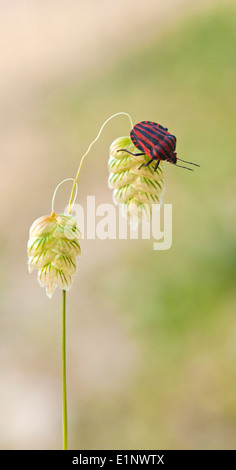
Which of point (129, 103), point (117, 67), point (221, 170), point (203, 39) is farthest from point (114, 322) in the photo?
point (203, 39)

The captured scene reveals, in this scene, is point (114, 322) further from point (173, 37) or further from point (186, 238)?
point (173, 37)

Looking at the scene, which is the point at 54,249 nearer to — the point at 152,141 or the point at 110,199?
the point at 152,141

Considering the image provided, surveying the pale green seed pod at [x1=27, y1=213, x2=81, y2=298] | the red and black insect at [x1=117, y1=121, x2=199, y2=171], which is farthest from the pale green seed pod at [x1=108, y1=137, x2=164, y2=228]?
the pale green seed pod at [x1=27, y1=213, x2=81, y2=298]

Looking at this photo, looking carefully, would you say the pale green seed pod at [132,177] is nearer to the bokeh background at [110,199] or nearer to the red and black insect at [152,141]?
A: the red and black insect at [152,141]

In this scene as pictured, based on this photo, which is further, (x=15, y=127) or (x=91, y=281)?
(x=15, y=127)

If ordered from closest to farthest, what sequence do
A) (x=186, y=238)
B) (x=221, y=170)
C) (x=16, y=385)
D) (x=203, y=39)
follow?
(x=16, y=385), (x=186, y=238), (x=221, y=170), (x=203, y=39)

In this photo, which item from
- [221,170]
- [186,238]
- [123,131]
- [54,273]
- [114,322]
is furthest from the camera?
[123,131]

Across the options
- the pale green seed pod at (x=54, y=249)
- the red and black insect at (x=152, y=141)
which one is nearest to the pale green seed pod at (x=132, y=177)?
the red and black insect at (x=152, y=141)
